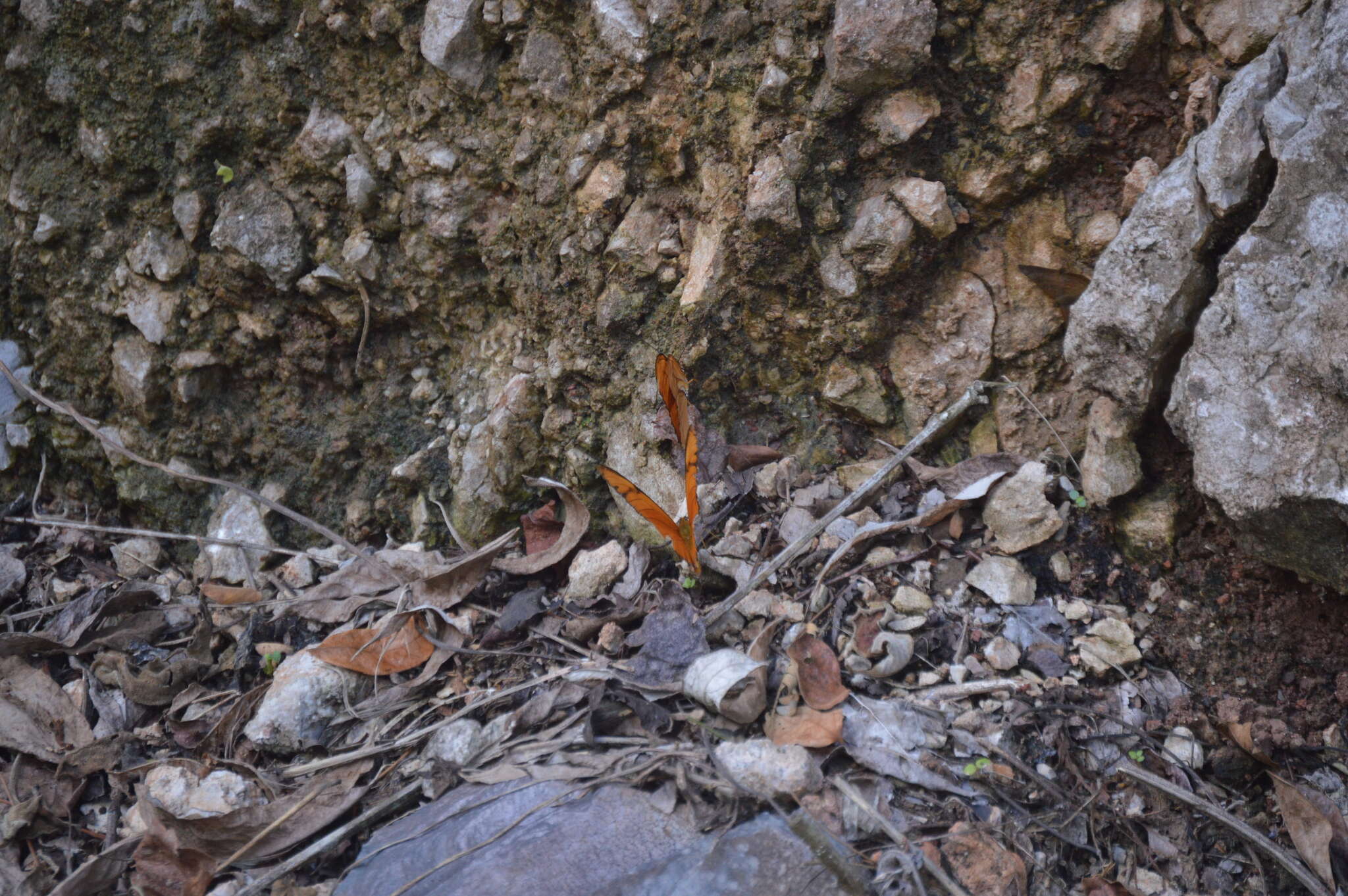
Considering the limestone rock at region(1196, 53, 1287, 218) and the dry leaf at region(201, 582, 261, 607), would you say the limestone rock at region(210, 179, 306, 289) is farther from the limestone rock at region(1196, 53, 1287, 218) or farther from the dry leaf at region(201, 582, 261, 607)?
the limestone rock at region(1196, 53, 1287, 218)

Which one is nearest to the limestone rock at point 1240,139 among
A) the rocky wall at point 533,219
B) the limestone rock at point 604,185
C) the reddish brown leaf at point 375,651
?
the rocky wall at point 533,219

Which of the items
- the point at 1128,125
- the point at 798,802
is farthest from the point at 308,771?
the point at 1128,125

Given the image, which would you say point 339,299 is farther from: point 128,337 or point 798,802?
point 798,802

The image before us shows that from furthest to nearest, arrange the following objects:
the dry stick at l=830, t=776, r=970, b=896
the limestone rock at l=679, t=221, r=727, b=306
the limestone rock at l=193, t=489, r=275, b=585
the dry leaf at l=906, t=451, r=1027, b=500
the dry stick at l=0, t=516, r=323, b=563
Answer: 1. the limestone rock at l=193, t=489, r=275, b=585
2. the dry stick at l=0, t=516, r=323, b=563
3. the limestone rock at l=679, t=221, r=727, b=306
4. the dry leaf at l=906, t=451, r=1027, b=500
5. the dry stick at l=830, t=776, r=970, b=896

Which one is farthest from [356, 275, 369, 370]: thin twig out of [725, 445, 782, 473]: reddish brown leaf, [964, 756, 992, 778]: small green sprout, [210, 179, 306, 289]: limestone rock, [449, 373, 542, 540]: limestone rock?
[964, 756, 992, 778]: small green sprout

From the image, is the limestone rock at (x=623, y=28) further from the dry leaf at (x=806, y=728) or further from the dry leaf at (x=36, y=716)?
the dry leaf at (x=36, y=716)
